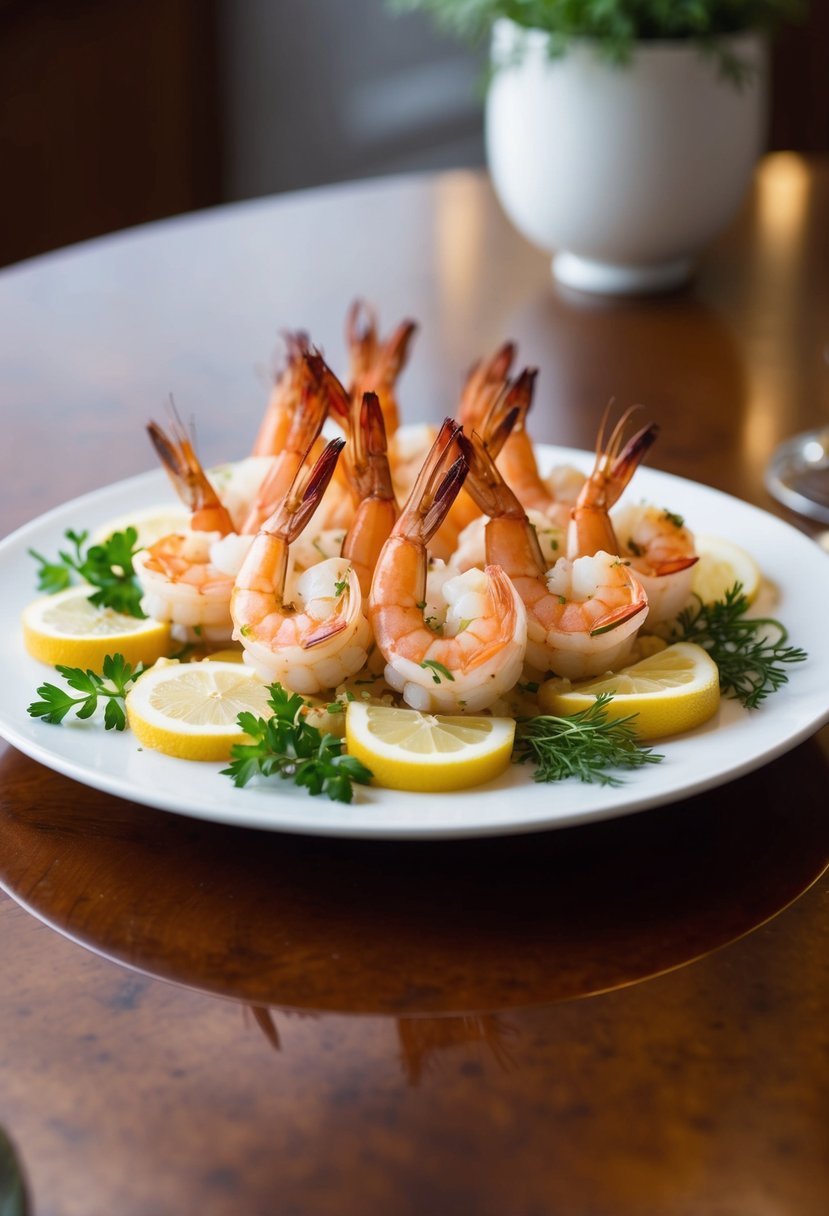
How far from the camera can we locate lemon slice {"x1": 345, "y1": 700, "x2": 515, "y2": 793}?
4.25 ft

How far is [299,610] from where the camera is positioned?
147 centimetres

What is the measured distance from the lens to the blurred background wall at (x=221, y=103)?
4.65 metres

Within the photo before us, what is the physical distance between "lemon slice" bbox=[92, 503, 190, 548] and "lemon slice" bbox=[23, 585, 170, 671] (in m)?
0.16

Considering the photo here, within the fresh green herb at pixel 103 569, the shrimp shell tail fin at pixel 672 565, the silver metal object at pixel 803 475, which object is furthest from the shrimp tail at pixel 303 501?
the silver metal object at pixel 803 475

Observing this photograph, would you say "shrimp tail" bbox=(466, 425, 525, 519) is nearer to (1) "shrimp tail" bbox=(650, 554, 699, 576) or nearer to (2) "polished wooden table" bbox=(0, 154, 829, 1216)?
(1) "shrimp tail" bbox=(650, 554, 699, 576)

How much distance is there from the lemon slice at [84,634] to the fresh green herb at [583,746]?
1.39ft

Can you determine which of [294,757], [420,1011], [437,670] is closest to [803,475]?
[437,670]

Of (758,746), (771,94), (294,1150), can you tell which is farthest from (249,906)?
(771,94)

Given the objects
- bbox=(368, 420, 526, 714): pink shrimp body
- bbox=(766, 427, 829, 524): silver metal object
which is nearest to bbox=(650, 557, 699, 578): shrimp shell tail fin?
bbox=(368, 420, 526, 714): pink shrimp body

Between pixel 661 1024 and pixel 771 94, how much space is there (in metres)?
4.98

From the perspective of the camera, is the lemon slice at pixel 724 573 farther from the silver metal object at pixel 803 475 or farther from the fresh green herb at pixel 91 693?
the fresh green herb at pixel 91 693

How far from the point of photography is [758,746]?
133 cm

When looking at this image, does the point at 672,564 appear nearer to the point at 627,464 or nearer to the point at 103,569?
the point at 627,464

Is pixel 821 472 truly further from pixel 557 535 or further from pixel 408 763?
pixel 408 763
